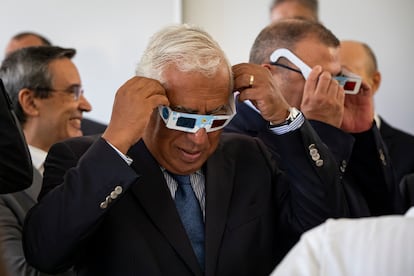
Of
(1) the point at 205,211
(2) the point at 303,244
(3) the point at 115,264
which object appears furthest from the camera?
(1) the point at 205,211

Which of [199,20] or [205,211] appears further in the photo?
[199,20]

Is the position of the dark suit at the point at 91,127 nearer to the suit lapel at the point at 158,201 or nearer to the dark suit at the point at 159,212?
the dark suit at the point at 159,212

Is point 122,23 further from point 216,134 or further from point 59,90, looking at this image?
point 216,134

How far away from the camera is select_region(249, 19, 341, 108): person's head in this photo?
205 centimetres

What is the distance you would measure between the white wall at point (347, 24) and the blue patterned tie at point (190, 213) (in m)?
2.14

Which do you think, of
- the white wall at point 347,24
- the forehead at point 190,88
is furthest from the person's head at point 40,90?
the white wall at point 347,24

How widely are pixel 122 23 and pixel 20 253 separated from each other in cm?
205

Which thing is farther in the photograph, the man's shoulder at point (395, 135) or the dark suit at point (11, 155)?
the man's shoulder at point (395, 135)

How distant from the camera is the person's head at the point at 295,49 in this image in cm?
205

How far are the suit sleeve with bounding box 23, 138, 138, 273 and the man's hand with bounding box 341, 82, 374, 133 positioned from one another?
926 millimetres

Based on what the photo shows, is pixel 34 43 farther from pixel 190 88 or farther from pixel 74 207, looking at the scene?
pixel 74 207

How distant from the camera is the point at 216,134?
1.63 meters

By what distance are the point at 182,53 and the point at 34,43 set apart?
2.08 metres

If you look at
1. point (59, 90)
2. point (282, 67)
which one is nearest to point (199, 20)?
point (59, 90)
